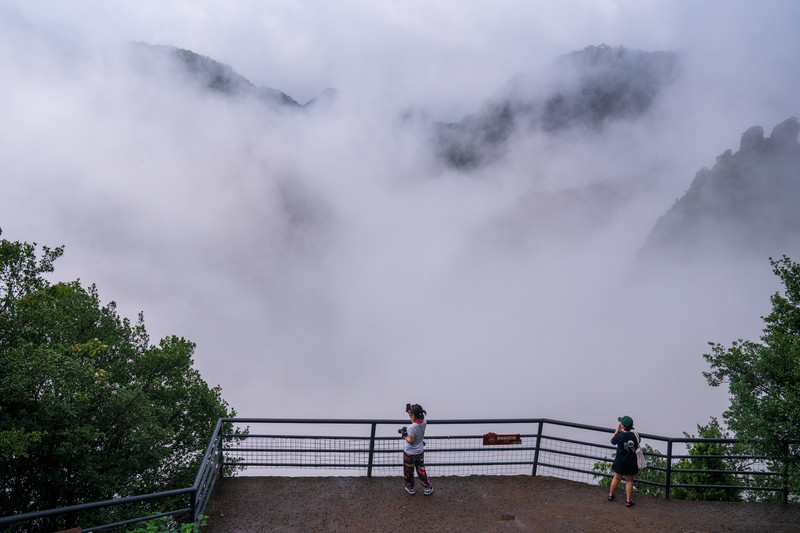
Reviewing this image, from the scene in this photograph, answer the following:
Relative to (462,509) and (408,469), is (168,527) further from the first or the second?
(462,509)

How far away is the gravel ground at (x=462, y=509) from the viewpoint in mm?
8477

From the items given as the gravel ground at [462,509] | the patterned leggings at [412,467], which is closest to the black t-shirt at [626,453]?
the gravel ground at [462,509]

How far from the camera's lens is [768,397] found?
8.63 m

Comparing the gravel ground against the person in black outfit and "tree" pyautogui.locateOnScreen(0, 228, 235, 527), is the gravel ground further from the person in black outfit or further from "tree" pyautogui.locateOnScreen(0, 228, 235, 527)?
"tree" pyautogui.locateOnScreen(0, 228, 235, 527)

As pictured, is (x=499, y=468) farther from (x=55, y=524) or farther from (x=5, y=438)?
(x=55, y=524)

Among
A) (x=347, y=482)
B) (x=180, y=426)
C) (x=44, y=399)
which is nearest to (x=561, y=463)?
(x=347, y=482)

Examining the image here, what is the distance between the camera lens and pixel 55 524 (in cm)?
1647

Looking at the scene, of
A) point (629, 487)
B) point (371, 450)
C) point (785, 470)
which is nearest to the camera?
point (785, 470)

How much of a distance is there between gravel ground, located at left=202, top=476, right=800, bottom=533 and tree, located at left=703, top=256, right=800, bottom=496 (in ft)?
3.97

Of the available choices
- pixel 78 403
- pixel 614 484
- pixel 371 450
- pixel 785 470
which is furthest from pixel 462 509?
pixel 78 403

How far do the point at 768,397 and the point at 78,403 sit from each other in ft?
56.7

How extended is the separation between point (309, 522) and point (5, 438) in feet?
26.1

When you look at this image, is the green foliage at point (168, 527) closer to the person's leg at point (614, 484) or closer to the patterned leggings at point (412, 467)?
the patterned leggings at point (412, 467)

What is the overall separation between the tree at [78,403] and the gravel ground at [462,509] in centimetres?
664
